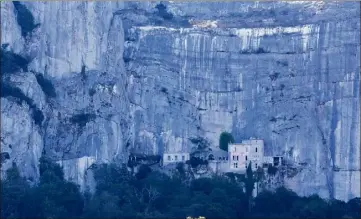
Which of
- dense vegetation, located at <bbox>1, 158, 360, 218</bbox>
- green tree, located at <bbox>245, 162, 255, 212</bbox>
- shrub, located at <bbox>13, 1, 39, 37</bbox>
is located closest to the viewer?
dense vegetation, located at <bbox>1, 158, 360, 218</bbox>

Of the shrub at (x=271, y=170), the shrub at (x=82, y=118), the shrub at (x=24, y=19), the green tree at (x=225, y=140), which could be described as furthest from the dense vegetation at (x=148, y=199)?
the shrub at (x=24, y=19)

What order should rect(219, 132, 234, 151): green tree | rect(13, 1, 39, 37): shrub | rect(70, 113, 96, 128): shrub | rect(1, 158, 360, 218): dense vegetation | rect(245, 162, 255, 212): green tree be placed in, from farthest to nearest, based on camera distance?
1. rect(219, 132, 234, 151): green tree
2. rect(13, 1, 39, 37): shrub
3. rect(70, 113, 96, 128): shrub
4. rect(245, 162, 255, 212): green tree
5. rect(1, 158, 360, 218): dense vegetation

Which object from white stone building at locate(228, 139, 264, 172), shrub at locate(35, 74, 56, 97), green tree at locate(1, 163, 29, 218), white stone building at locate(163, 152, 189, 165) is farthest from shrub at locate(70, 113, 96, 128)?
white stone building at locate(228, 139, 264, 172)

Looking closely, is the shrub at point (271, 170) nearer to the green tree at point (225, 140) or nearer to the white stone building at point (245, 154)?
the white stone building at point (245, 154)

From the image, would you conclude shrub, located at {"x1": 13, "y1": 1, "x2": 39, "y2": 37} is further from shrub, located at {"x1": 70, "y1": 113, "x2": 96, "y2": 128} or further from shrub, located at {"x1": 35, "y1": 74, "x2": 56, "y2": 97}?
shrub, located at {"x1": 70, "y1": 113, "x2": 96, "y2": 128}

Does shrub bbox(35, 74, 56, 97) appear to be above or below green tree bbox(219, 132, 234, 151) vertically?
above

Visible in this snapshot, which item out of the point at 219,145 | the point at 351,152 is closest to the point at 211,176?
the point at 219,145
